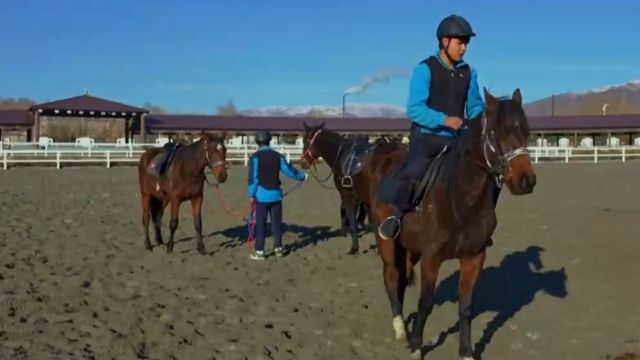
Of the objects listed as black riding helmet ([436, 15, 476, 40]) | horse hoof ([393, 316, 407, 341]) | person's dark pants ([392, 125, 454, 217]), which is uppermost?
black riding helmet ([436, 15, 476, 40])

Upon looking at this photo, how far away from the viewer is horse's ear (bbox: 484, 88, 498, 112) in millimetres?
4961

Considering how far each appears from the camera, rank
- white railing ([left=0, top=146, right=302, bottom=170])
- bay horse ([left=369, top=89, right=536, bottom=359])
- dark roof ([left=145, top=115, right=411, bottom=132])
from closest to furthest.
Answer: bay horse ([left=369, top=89, right=536, bottom=359]) → white railing ([left=0, top=146, right=302, bottom=170]) → dark roof ([left=145, top=115, right=411, bottom=132])

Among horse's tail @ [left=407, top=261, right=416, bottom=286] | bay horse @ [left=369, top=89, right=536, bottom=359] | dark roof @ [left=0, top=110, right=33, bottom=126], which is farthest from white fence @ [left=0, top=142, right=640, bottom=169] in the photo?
bay horse @ [left=369, top=89, right=536, bottom=359]

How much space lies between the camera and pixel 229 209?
56.2ft

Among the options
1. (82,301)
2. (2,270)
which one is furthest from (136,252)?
(82,301)

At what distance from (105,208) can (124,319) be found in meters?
10.4

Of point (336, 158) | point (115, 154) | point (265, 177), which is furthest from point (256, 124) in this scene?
point (265, 177)

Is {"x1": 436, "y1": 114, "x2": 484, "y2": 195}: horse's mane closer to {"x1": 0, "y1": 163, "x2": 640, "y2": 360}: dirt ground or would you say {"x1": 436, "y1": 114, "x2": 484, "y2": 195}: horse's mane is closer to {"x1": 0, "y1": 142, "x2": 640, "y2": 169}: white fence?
{"x1": 0, "y1": 163, "x2": 640, "y2": 360}: dirt ground

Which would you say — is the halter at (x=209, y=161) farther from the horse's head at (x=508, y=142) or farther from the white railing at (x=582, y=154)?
the white railing at (x=582, y=154)

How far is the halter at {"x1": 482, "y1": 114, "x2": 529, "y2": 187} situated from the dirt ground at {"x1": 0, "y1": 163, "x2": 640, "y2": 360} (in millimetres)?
1669

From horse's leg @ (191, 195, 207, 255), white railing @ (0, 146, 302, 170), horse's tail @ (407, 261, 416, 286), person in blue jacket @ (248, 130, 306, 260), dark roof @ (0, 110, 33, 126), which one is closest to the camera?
horse's tail @ (407, 261, 416, 286)

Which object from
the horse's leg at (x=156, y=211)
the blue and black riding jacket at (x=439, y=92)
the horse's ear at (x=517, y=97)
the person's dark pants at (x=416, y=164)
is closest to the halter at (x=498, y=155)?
the horse's ear at (x=517, y=97)

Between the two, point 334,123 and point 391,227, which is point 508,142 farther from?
point 334,123

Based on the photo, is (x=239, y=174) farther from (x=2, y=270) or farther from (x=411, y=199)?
(x=411, y=199)
